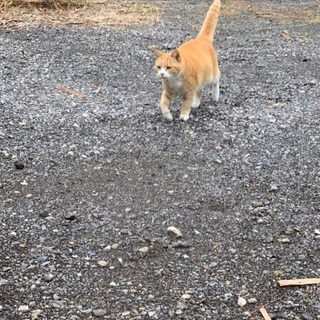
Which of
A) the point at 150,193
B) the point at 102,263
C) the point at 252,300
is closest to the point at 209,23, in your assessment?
the point at 150,193

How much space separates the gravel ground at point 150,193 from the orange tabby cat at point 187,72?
16 cm

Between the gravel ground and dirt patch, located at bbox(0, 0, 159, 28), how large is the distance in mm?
1683

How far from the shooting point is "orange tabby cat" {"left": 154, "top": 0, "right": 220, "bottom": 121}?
483cm

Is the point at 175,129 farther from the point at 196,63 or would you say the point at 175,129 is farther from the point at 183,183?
the point at 183,183

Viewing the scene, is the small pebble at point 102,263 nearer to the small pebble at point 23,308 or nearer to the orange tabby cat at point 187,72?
the small pebble at point 23,308

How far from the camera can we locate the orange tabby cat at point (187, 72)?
4.83 metres

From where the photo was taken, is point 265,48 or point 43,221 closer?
point 43,221

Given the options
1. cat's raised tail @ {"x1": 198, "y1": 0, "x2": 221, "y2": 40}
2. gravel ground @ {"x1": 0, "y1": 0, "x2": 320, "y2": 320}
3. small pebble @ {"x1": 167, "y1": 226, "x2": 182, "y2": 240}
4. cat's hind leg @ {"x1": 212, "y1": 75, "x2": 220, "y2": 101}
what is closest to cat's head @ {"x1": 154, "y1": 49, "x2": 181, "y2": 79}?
gravel ground @ {"x1": 0, "y1": 0, "x2": 320, "y2": 320}

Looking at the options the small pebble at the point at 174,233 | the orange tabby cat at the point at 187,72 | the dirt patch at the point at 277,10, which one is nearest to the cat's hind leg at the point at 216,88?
the orange tabby cat at the point at 187,72

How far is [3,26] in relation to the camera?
788 cm

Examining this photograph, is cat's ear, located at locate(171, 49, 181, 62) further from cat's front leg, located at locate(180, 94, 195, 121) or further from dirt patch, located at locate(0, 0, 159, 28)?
dirt patch, located at locate(0, 0, 159, 28)

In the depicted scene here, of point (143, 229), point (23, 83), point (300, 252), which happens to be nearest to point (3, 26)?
point (23, 83)

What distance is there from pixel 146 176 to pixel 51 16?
524 centimetres

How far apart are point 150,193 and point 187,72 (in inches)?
60.6
